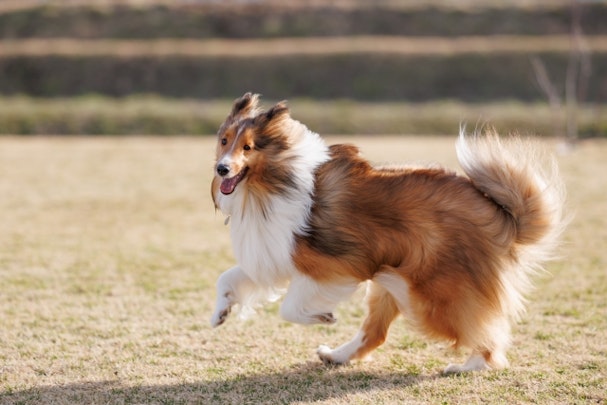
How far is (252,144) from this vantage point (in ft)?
13.5

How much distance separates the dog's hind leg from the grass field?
0.08 meters

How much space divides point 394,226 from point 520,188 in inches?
29.5

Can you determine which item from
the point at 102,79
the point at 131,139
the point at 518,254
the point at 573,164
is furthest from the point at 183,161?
the point at 102,79

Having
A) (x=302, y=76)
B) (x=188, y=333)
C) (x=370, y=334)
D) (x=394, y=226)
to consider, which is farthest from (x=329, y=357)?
(x=302, y=76)

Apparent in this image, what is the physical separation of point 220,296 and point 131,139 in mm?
13830

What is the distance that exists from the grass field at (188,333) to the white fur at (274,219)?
63 cm

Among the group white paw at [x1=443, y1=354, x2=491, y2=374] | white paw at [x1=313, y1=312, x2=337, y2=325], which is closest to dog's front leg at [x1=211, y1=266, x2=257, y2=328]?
white paw at [x1=313, y1=312, x2=337, y2=325]

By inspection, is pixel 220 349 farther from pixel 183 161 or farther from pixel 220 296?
pixel 183 161

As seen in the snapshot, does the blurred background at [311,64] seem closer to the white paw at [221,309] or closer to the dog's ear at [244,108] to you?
the dog's ear at [244,108]

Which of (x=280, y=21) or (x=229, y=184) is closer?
(x=229, y=184)

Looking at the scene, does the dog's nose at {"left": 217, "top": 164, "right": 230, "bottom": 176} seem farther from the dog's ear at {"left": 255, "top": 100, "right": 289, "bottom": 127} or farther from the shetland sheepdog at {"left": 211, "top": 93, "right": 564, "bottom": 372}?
the dog's ear at {"left": 255, "top": 100, "right": 289, "bottom": 127}

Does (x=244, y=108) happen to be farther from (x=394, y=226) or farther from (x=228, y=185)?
(x=394, y=226)

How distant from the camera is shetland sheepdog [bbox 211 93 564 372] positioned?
161 inches

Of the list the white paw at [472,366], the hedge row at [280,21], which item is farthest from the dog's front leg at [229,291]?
the hedge row at [280,21]
